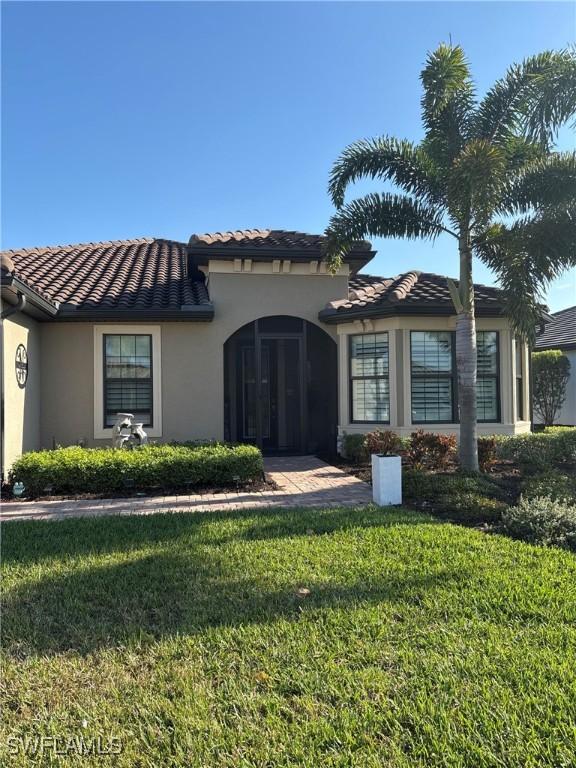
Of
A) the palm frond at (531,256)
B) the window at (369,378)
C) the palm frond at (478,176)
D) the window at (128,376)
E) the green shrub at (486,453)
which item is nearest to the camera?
the palm frond at (478,176)

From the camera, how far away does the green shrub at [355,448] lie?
36.5 feet

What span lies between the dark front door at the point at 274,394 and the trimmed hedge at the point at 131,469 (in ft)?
16.2

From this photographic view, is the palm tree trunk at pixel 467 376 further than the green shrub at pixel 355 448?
No

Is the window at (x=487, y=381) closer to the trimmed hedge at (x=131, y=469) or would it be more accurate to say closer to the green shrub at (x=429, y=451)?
the green shrub at (x=429, y=451)

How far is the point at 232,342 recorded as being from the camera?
13594mm

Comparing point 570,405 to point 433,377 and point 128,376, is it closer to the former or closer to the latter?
point 433,377

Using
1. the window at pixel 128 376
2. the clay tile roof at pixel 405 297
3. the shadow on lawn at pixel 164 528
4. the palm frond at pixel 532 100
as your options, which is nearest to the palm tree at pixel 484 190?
the palm frond at pixel 532 100

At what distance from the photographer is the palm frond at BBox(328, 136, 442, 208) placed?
30.8 feet

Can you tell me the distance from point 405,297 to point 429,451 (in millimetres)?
3662

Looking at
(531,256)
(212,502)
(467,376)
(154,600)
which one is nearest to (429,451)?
(467,376)

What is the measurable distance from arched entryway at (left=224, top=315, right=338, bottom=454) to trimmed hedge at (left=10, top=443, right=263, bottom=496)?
11.9 feet

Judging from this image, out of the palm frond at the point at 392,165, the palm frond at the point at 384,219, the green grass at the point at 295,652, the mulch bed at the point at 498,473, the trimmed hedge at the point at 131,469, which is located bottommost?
the green grass at the point at 295,652

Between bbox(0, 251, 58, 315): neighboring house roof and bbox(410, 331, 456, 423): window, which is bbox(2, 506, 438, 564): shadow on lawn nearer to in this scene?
bbox(0, 251, 58, 315): neighboring house roof

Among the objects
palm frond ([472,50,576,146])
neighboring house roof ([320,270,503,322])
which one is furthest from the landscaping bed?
palm frond ([472,50,576,146])
